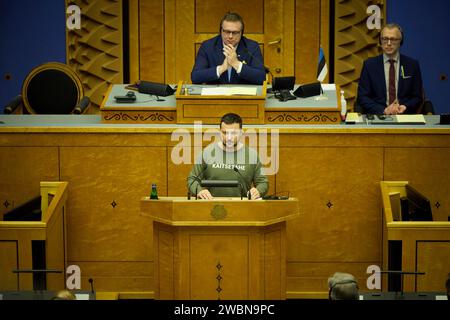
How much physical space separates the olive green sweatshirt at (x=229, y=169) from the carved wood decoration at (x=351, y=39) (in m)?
4.19

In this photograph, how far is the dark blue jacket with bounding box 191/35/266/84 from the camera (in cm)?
888

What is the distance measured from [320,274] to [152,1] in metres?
4.51

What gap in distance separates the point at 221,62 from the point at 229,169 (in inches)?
66.1

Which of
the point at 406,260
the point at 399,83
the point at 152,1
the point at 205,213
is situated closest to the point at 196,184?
the point at 205,213

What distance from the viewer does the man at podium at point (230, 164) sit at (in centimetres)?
757

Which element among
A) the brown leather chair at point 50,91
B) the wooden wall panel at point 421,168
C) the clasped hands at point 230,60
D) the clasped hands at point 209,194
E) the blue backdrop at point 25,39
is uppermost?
the blue backdrop at point 25,39

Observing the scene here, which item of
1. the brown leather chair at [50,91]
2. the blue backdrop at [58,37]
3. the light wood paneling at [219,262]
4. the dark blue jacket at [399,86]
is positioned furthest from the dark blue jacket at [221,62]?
the blue backdrop at [58,37]

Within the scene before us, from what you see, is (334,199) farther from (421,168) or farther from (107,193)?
(107,193)

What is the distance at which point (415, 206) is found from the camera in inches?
313

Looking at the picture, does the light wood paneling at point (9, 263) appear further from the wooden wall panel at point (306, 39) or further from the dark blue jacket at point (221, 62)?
the wooden wall panel at point (306, 39)

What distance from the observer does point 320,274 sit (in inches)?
327

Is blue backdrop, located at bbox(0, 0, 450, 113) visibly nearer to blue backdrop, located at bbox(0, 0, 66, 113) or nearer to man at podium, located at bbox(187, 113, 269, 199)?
blue backdrop, located at bbox(0, 0, 66, 113)

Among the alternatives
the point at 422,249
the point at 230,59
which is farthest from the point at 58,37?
the point at 422,249

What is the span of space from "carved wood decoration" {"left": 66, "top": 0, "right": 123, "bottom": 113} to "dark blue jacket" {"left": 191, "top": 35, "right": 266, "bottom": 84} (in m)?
2.75
